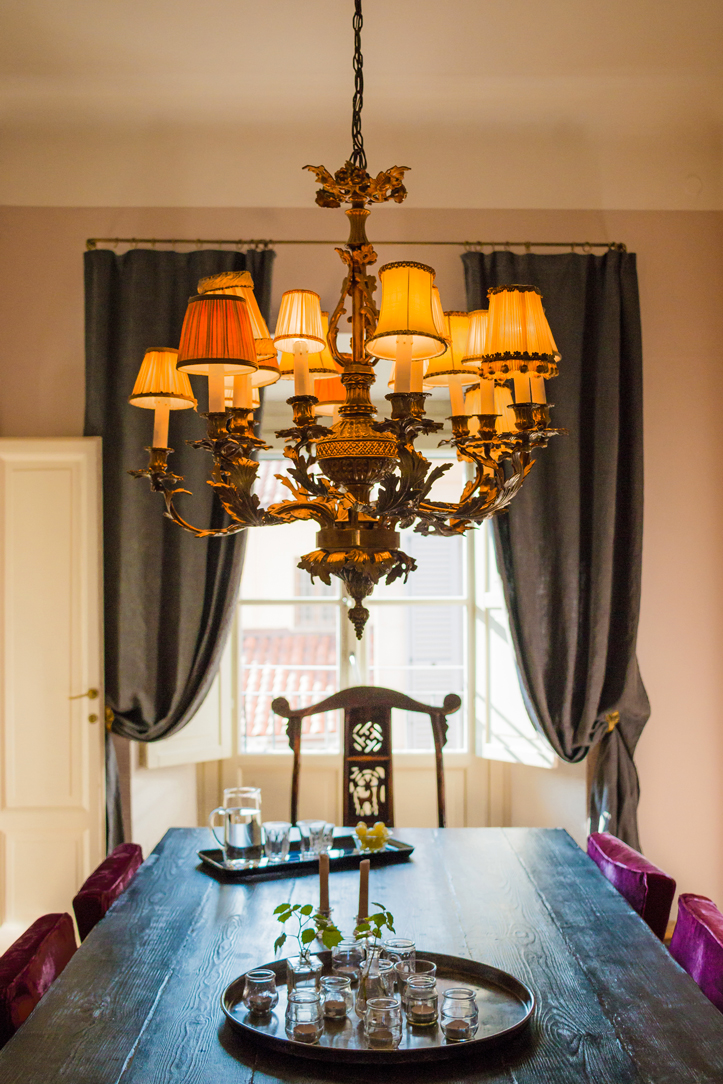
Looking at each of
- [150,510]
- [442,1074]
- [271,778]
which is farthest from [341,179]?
[271,778]

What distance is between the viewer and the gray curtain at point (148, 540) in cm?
342

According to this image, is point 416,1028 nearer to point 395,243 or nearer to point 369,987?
point 369,987

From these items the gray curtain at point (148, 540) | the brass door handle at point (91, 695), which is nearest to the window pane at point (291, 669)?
the gray curtain at point (148, 540)

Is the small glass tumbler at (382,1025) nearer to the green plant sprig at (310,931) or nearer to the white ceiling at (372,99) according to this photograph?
the green plant sprig at (310,931)

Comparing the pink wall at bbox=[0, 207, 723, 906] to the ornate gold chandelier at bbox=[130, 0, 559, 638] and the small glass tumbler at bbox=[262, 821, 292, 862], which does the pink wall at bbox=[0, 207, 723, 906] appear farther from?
the small glass tumbler at bbox=[262, 821, 292, 862]

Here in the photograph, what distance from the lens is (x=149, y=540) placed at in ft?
11.2

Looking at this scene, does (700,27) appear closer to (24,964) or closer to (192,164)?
(192,164)

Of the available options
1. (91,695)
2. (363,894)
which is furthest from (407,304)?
(91,695)

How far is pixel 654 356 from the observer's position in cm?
359

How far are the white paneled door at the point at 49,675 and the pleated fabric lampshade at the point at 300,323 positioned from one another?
64.4 inches

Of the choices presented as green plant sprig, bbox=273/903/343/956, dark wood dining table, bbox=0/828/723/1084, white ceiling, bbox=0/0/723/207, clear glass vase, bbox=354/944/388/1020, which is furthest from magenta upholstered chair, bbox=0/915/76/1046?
white ceiling, bbox=0/0/723/207

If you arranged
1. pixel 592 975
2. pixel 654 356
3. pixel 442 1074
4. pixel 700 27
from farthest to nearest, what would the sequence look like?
pixel 654 356
pixel 700 27
pixel 592 975
pixel 442 1074

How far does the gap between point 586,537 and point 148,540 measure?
1738 mm

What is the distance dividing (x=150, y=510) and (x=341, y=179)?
1.95m
